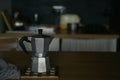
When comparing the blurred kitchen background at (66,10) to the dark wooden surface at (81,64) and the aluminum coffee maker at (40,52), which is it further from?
the aluminum coffee maker at (40,52)

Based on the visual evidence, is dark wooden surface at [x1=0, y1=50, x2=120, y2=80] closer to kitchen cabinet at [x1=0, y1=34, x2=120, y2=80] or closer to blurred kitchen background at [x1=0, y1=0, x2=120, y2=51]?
kitchen cabinet at [x1=0, y1=34, x2=120, y2=80]

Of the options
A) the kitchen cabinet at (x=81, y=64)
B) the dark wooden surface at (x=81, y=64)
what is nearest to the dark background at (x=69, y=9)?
the kitchen cabinet at (x=81, y=64)

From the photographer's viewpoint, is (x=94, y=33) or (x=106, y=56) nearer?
(x=106, y=56)

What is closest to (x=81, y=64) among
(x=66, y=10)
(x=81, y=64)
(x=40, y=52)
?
(x=81, y=64)

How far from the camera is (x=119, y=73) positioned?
1.37 meters

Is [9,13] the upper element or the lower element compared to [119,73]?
upper

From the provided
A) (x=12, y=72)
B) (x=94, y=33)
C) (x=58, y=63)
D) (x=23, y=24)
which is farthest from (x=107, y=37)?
(x=12, y=72)

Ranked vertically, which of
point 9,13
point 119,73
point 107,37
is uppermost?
point 9,13

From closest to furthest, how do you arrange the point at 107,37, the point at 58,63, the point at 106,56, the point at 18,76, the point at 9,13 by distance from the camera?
the point at 18,76 → the point at 58,63 → the point at 106,56 → the point at 107,37 → the point at 9,13

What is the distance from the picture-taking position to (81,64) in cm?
153

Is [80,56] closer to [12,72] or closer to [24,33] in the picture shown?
[12,72]

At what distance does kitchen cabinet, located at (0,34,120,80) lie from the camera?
4.31ft

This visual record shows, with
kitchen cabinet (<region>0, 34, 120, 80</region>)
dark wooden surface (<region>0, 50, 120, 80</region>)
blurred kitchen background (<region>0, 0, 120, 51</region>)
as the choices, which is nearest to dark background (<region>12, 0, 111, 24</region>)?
blurred kitchen background (<region>0, 0, 120, 51</region>)

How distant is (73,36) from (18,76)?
4.90 feet
